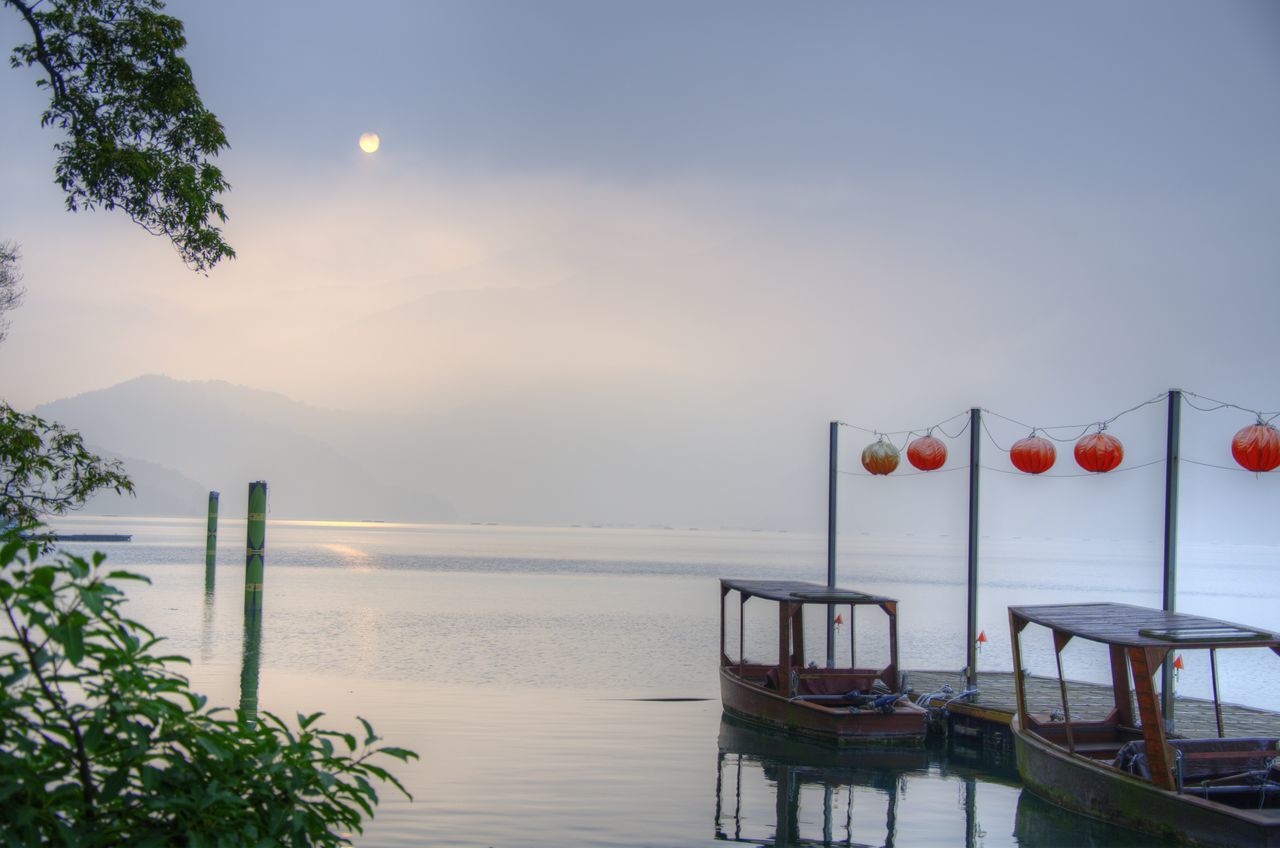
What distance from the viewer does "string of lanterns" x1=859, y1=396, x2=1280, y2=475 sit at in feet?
52.7

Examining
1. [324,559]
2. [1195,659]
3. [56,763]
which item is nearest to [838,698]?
[56,763]

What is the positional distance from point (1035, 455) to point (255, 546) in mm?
21313

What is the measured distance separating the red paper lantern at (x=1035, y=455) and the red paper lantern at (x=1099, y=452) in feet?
3.24

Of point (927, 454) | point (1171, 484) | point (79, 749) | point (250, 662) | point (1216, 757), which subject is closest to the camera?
point (79, 749)

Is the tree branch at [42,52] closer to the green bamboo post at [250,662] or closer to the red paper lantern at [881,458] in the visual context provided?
the green bamboo post at [250,662]

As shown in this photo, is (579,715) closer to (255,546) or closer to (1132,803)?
(1132,803)

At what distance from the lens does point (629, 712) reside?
75.2ft

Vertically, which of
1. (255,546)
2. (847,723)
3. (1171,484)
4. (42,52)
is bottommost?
(847,723)

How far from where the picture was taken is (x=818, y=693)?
65.6ft

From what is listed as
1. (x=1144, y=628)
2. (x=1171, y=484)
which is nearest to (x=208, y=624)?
(x=1171, y=484)

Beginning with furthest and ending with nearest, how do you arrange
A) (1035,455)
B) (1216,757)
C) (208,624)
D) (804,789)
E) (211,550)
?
(211,550) < (208,624) < (1035,455) < (804,789) < (1216,757)

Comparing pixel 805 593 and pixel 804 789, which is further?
pixel 805 593

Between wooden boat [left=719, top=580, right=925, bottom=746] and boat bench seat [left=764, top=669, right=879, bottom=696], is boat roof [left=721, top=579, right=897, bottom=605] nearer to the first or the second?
wooden boat [left=719, top=580, right=925, bottom=746]

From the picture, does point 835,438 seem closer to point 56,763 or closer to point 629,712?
point 629,712
